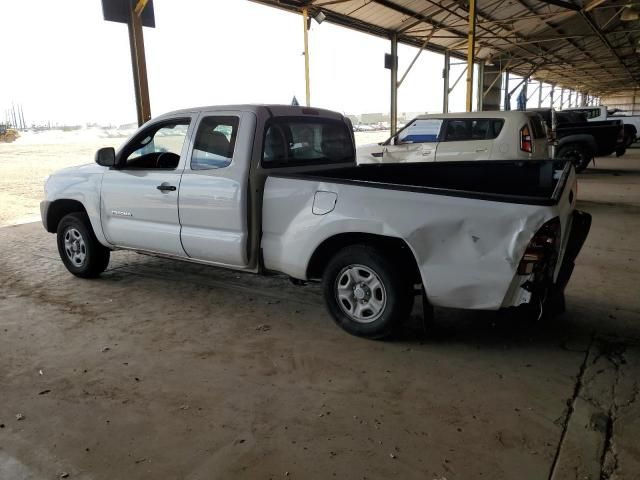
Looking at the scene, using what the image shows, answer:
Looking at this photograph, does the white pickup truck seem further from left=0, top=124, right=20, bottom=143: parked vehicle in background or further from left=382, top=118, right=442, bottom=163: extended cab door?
left=0, top=124, right=20, bottom=143: parked vehicle in background

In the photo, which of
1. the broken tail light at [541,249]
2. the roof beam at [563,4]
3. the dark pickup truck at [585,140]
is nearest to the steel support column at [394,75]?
the roof beam at [563,4]

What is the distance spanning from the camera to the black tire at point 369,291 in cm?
350

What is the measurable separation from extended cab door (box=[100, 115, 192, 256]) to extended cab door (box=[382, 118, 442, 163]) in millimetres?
5070

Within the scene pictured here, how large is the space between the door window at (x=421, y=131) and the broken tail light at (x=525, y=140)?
140 centimetres

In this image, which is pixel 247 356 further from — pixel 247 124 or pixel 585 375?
pixel 585 375

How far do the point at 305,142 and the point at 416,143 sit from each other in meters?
5.07

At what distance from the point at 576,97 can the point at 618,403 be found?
195 ft

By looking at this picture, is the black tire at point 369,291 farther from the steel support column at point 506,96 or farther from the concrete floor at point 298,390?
the steel support column at point 506,96

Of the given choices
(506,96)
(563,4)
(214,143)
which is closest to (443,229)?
(214,143)

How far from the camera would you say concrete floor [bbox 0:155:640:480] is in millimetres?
2436

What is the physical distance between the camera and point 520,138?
8.45 metres

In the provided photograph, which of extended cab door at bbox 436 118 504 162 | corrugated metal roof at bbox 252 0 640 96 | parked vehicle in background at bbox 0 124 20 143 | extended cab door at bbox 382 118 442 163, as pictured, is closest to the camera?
extended cab door at bbox 436 118 504 162

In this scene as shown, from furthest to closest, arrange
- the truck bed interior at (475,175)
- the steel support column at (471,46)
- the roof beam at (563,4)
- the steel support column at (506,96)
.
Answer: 1. the steel support column at (506,96)
2. the roof beam at (563,4)
3. the steel support column at (471,46)
4. the truck bed interior at (475,175)

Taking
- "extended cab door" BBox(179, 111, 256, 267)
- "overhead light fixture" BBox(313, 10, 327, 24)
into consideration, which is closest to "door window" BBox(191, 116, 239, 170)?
"extended cab door" BBox(179, 111, 256, 267)
